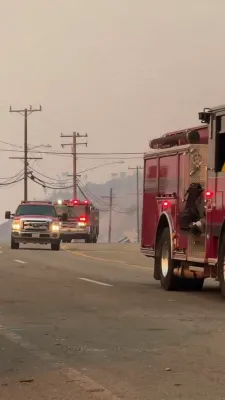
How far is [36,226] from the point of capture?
37656 mm

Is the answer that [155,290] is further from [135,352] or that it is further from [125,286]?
[135,352]

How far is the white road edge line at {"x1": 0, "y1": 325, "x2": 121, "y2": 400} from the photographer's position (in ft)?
23.8

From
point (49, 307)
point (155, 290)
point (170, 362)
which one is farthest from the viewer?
point (155, 290)

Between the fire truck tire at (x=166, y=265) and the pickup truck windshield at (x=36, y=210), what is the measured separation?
826 inches

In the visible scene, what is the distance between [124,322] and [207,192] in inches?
158

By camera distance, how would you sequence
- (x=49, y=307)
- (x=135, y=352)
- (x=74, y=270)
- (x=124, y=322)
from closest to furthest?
(x=135, y=352) < (x=124, y=322) < (x=49, y=307) < (x=74, y=270)

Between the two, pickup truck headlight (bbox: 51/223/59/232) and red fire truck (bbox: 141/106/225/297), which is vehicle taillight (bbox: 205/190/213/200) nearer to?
red fire truck (bbox: 141/106/225/297)

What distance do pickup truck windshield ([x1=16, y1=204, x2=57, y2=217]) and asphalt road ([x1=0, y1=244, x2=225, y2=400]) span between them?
20.2m

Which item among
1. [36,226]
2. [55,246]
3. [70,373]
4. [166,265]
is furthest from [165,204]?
[55,246]

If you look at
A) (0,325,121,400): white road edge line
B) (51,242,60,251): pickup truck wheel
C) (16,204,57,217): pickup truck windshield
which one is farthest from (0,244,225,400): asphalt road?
(16,204,57,217): pickup truck windshield

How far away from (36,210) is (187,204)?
23272mm

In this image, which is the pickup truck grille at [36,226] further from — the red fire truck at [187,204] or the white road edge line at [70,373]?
the white road edge line at [70,373]

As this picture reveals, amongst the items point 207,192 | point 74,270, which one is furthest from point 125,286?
point 74,270

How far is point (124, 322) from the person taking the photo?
1196 centimetres
